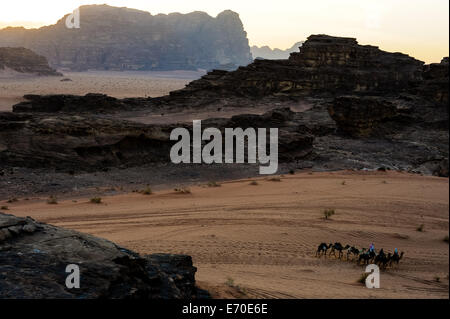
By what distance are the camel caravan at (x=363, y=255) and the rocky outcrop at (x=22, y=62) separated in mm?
95704

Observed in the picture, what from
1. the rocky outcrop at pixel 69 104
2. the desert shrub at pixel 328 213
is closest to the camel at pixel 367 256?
the desert shrub at pixel 328 213

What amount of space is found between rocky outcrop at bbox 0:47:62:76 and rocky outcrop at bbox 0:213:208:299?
9661 centimetres

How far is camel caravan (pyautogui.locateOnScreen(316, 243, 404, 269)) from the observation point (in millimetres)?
7723

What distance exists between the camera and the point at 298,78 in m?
48.9

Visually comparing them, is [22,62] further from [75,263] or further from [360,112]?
[75,263]

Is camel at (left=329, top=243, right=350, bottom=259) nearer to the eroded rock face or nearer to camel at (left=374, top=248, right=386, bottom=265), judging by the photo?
camel at (left=374, top=248, right=386, bottom=265)

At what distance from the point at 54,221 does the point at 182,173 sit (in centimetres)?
905

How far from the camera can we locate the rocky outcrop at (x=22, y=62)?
292 ft

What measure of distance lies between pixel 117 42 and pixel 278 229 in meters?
156

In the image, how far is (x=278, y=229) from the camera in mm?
10594

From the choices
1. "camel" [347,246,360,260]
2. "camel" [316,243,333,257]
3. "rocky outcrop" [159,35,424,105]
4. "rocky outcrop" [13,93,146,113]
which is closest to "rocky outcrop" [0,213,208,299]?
"camel" [316,243,333,257]

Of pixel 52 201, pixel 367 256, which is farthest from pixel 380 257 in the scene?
pixel 52 201

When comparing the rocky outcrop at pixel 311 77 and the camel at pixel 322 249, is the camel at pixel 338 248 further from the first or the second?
the rocky outcrop at pixel 311 77
